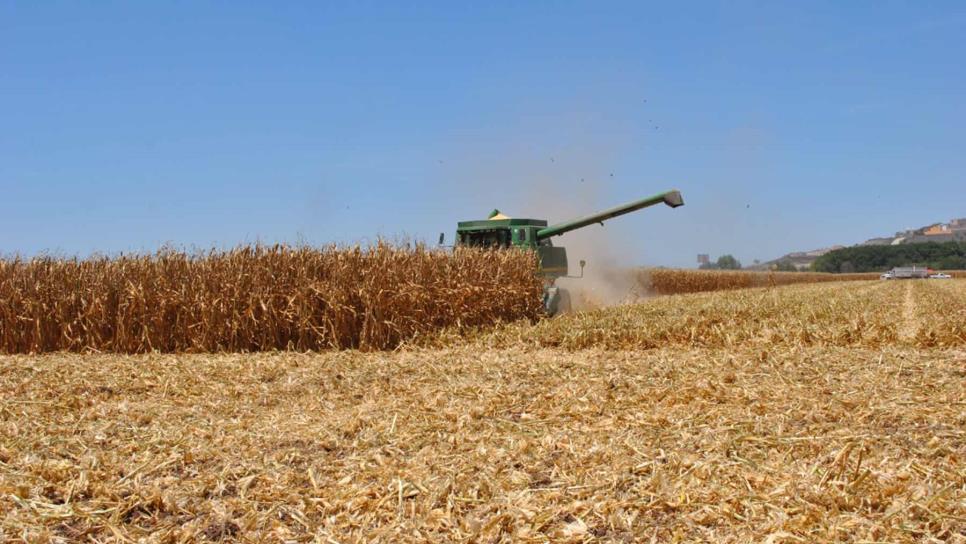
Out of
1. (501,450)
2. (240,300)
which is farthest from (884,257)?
(501,450)

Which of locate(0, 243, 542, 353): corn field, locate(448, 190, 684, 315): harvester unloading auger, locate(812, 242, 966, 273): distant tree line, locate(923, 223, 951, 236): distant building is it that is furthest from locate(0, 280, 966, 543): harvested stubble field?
locate(923, 223, 951, 236): distant building

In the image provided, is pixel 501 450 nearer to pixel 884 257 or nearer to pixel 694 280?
pixel 694 280

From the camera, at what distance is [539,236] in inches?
701

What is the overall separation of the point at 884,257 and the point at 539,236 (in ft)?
353

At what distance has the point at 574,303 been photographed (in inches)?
783

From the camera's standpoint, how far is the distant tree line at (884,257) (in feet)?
351

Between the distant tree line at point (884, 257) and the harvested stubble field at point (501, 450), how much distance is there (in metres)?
108

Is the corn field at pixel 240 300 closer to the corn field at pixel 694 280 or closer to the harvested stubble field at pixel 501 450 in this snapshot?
the harvested stubble field at pixel 501 450

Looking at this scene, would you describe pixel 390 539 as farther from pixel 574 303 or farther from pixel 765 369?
pixel 574 303

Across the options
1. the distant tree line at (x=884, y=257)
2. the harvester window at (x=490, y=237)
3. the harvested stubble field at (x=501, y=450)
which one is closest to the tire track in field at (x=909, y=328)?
the harvested stubble field at (x=501, y=450)

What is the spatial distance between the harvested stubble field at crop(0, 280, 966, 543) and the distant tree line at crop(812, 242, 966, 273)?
107841 mm

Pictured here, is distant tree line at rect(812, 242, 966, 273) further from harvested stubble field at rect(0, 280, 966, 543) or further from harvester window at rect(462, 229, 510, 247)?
harvested stubble field at rect(0, 280, 966, 543)

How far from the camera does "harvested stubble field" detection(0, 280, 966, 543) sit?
4098mm

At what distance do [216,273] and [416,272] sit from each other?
330 cm
